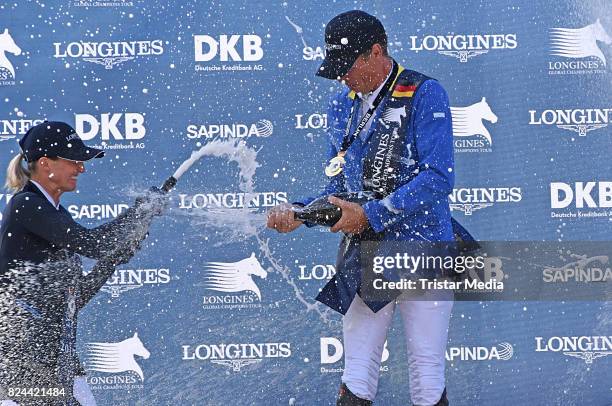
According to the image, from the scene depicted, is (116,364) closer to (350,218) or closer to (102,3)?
(350,218)

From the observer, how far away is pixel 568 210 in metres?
4.16

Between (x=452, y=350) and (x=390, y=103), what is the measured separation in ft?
4.85

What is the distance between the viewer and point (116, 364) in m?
4.19

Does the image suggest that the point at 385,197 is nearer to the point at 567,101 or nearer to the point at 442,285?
the point at 442,285

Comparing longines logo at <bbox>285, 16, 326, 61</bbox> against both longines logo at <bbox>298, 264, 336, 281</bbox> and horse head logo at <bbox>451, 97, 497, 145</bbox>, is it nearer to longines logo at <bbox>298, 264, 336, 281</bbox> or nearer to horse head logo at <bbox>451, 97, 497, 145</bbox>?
horse head logo at <bbox>451, 97, 497, 145</bbox>

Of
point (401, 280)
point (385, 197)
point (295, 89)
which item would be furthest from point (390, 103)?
point (295, 89)

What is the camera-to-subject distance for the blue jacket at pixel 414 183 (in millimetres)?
3213

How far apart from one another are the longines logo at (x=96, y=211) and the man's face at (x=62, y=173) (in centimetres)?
65

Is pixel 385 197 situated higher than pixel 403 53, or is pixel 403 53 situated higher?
pixel 403 53

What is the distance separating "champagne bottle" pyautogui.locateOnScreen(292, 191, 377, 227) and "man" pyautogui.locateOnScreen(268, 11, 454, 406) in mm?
32

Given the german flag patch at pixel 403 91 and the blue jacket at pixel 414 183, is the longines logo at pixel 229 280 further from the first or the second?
the german flag patch at pixel 403 91

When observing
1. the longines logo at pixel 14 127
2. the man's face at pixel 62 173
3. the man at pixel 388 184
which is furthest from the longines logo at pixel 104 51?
the man at pixel 388 184

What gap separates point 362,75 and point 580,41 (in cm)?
136

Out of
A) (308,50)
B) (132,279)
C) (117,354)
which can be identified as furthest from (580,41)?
(117,354)
